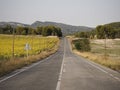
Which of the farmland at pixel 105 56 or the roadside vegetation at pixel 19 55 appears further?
the farmland at pixel 105 56

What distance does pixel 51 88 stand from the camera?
11.3m

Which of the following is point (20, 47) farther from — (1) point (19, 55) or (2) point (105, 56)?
(2) point (105, 56)

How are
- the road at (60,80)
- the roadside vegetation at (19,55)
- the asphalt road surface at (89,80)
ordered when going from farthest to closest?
the roadside vegetation at (19,55) → the asphalt road surface at (89,80) → the road at (60,80)

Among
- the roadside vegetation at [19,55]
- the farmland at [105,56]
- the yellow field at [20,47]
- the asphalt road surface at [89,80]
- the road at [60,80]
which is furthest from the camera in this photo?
the yellow field at [20,47]

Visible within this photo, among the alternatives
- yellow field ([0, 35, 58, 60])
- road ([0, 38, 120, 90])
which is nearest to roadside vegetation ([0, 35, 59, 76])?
yellow field ([0, 35, 58, 60])

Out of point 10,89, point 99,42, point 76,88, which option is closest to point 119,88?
point 76,88

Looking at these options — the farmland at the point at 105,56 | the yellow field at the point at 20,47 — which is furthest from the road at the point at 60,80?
the yellow field at the point at 20,47

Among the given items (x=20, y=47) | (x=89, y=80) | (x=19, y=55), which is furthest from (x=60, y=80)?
(x=20, y=47)

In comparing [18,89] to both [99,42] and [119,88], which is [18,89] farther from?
[99,42]

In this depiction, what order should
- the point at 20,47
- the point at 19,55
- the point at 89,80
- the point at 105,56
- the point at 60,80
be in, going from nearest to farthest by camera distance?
the point at 60,80 < the point at 89,80 < the point at 105,56 < the point at 19,55 < the point at 20,47

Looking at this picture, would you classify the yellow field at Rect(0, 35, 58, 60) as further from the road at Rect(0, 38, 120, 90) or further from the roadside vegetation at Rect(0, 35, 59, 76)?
the road at Rect(0, 38, 120, 90)

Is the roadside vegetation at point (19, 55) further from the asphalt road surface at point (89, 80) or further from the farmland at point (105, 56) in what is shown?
the farmland at point (105, 56)

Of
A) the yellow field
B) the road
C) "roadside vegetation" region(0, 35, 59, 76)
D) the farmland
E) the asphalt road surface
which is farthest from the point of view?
the yellow field

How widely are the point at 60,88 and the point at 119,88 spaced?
2.63 metres
